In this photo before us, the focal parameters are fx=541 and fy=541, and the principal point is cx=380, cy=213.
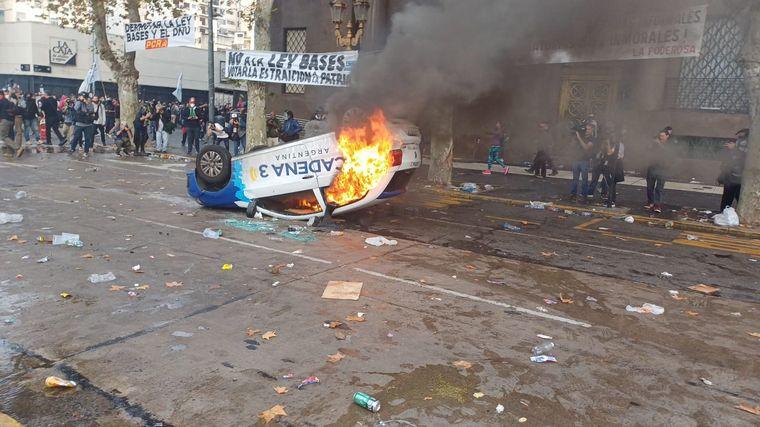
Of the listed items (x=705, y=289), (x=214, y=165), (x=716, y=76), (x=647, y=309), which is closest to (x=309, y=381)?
(x=647, y=309)

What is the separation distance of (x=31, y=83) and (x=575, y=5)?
33979mm

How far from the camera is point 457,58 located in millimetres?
8203

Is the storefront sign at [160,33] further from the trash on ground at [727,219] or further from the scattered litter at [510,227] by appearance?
the trash on ground at [727,219]

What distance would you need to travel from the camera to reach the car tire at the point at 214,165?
27.0ft

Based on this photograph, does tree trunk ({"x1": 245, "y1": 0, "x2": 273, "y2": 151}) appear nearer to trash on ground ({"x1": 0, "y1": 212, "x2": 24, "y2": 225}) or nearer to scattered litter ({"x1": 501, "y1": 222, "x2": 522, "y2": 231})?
trash on ground ({"x1": 0, "y1": 212, "x2": 24, "y2": 225})

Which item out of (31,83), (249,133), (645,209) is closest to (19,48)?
(31,83)

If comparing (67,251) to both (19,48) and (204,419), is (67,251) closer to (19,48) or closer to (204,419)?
(204,419)

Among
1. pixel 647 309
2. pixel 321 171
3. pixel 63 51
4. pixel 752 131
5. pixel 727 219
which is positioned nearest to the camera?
pixel 647 309

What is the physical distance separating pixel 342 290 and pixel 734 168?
8106 mm

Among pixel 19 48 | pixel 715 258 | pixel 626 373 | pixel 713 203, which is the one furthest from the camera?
pixel 19 48

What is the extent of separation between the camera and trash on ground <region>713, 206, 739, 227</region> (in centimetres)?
934

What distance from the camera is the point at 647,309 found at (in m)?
5.14

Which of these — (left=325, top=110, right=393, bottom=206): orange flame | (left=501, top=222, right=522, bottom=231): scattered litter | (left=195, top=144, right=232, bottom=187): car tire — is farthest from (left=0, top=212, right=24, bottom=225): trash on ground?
(left=501, top=222, right=522, bottom=231): scattered litter

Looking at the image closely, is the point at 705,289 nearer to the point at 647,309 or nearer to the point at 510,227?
the point at 647,309
